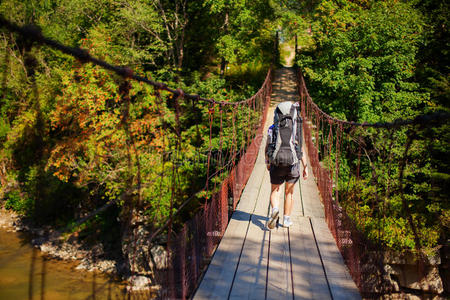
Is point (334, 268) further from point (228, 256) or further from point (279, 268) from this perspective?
point (228, 256)

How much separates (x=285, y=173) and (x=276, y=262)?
0.68 m

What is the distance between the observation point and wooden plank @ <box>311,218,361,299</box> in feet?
5.85

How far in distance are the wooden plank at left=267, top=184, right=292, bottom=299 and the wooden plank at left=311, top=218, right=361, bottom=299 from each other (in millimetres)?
226

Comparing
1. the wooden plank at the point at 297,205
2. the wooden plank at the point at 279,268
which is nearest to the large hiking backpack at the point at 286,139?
the wooden plank at the point at 279,268

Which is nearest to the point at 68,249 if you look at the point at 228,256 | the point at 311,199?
the point at 311,199

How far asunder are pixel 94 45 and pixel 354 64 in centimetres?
667

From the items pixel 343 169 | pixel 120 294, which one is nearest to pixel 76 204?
pixel 120 294

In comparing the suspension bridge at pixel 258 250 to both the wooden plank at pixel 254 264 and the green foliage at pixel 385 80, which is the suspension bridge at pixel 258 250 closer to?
the wooden plank at pixel 254 264

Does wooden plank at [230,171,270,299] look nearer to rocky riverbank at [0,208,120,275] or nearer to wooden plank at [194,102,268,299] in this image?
wooden plank at [194,102,268,299]

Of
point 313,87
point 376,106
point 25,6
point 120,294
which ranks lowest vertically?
point 120,294

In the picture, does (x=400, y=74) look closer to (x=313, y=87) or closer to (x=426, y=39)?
(x=426, y=39)

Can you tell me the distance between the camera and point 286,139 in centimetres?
246

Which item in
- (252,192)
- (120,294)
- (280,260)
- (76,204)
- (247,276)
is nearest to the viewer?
(247,276)

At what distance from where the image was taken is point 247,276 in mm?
1932
